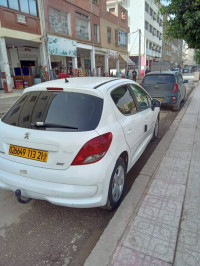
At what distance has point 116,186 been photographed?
8.36ft

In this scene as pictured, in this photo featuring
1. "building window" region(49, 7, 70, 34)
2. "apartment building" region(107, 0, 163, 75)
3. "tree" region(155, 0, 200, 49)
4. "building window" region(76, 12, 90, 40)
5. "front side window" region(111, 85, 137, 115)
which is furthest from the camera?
"apartment building" region(107, 0, 163, 75)

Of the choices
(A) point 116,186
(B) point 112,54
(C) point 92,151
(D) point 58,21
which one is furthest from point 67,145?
(B) point 112,54

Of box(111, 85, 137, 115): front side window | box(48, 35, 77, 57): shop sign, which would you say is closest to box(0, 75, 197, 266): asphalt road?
box(111, 85, 137, 115): front side window

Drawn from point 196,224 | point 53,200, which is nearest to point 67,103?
point 53,200

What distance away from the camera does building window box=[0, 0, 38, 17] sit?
12298 millimetres

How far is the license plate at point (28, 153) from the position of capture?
213 centimetres

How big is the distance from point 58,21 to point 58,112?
17.6 metres

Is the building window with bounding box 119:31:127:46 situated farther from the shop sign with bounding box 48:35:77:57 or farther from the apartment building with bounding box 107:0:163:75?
the shop sign with bounding box 48:35:77:57

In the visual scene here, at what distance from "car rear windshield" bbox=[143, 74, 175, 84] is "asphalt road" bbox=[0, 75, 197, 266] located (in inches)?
265

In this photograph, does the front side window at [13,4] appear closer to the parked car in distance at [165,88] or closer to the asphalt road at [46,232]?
the parked car in distance at [165,88]

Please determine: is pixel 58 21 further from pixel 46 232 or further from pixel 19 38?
pixel 46 232

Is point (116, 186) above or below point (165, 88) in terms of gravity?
below

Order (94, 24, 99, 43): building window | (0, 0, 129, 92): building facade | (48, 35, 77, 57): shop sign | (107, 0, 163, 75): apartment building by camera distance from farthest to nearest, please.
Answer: (107, 0, 163, 75): apartment building < (94, 24, 99, 43): building window < (48, 35, 77, 57): shop sign < (0, 0, 129, 92): building facade

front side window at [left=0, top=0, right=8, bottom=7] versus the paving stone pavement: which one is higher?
front side window at [left=0, top=0, right=8, bottom=7]
